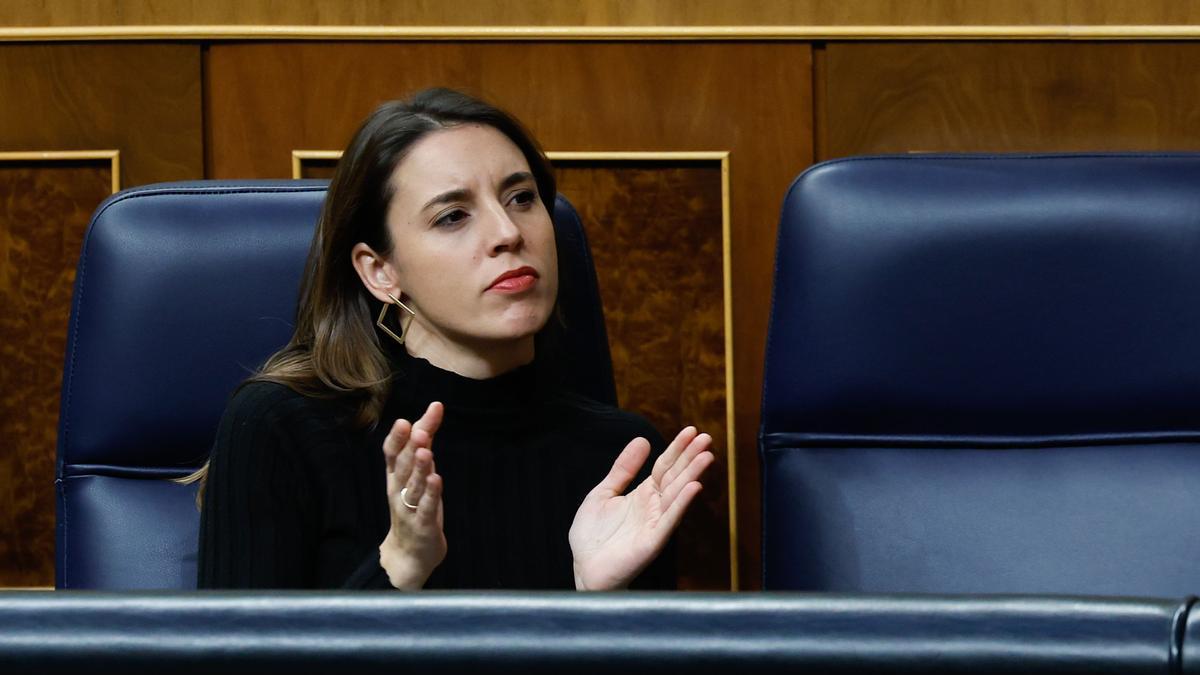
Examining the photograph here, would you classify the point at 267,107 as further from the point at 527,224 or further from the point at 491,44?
the point at 527,224

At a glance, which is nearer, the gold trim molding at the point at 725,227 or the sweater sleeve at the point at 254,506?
the sweater sleeve at the point at 254,506

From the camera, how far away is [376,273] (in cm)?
116

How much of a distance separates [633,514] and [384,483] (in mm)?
212

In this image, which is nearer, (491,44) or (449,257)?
(449,257)

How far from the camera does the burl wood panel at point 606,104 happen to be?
1.65 meters

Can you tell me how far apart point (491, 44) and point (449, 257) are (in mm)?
650

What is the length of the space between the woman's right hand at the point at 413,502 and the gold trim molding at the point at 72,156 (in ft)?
2.75

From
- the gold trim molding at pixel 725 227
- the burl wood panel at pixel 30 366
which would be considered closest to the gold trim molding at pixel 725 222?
the gold trim molding at pixel 725 227

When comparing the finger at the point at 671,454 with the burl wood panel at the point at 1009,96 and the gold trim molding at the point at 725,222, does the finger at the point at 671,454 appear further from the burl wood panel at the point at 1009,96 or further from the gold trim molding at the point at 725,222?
the burl wood panel at the point at 1009,96

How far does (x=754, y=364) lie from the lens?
1.67 metres

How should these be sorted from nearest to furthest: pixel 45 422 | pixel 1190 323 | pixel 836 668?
pixel 836 668 → pixel 1190 323 → pixel 45 422

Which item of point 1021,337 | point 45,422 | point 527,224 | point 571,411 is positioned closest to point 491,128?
point 527,224

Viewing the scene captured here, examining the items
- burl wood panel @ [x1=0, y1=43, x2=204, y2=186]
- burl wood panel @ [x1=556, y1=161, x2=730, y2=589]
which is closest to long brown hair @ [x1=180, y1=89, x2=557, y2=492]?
burl wood panel @ [x1=556, y1=161, x2=730, y2=589]

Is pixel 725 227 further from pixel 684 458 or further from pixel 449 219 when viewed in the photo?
pixel 684 458
